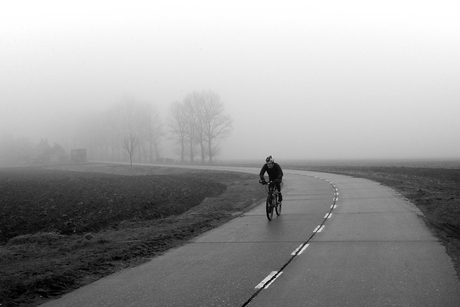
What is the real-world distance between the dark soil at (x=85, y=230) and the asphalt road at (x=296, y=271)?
26.0 inches

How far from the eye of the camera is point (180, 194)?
23406 mm

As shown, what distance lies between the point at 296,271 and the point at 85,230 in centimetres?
924

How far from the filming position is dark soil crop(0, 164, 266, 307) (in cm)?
744

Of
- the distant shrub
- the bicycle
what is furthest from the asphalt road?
the distant shrub

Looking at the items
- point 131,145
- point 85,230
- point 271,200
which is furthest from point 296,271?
point 131,145

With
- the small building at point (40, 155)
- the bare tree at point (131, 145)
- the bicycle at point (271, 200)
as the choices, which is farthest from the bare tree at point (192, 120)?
the bicycle at point (271, 200)

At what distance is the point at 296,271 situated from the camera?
7219 mm

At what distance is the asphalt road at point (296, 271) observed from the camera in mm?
5871

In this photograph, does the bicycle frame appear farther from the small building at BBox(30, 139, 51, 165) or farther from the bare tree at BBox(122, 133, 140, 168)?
the small building at BBox(30, 139, 51, 165)

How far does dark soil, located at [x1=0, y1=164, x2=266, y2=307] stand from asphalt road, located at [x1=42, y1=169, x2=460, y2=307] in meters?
0.66

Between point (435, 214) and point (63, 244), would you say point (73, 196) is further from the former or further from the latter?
point (435, 214)

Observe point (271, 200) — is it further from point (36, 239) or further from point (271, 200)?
point (36, 239)

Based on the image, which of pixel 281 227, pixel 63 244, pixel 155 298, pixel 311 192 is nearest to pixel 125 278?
pixel 155 298

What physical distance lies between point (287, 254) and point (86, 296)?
398 cm
